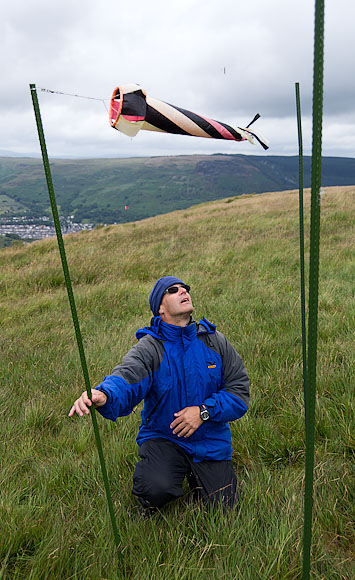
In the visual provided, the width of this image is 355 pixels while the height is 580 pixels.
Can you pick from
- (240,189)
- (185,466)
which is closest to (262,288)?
(185,466)

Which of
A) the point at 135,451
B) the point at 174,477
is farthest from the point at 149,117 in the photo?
the point at 135,451

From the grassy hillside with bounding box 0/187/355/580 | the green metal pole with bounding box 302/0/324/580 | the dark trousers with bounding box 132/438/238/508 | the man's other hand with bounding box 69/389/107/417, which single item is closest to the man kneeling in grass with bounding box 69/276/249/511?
the dark trousers with bounding box 132/438/238/508

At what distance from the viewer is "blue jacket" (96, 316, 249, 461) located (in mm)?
2393

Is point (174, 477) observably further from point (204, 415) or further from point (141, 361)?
point (141, 361)

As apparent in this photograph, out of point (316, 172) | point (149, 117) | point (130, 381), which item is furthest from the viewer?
point (130, 381)

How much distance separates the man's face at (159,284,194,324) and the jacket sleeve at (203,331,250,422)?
29 centimetres

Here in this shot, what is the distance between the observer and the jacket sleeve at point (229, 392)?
237cm

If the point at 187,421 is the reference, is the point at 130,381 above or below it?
above

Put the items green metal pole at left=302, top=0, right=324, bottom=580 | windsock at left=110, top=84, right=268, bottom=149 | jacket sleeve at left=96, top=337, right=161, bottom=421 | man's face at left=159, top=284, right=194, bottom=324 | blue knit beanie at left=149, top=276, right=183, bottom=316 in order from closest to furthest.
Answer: green metal pole at left=302, top=0, right=324, bottom=580
windsock at left=110, top=84, right=268, bottom=149
jacket sleeve at left=96, top=337, right=161, bottom=421
man's face at left=159, top=284, right=194, bottom=324
blue knit beanie at left=149, top=276, right=183, bottom=316

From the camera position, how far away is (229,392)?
2473 millimetres

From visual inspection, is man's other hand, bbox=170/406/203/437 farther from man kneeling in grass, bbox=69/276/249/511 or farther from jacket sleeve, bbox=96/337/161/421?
jacket sleeve, bbox=96/337/161/421

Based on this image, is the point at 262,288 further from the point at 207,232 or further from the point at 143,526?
the point at 207,232

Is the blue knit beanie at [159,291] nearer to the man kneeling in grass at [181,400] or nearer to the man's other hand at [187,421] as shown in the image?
the man kneeling in grass at [181,400]

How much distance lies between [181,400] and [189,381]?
0.14 metres
